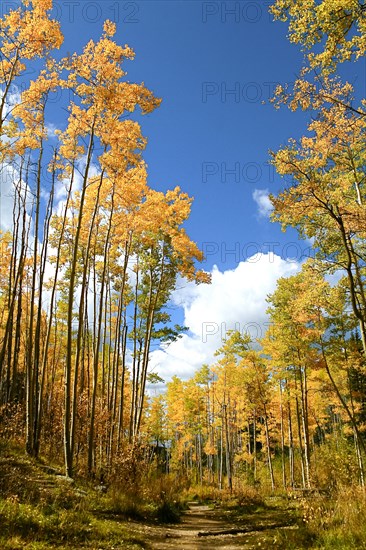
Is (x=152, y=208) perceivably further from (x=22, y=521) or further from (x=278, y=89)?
(x=22, y=521)

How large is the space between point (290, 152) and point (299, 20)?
11.0 feet

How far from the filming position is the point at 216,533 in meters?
8.45

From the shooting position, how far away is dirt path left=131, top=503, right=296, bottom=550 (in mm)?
6723

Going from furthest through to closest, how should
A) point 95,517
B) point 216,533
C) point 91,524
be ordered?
point 216,533, point 95,517, point 91,524

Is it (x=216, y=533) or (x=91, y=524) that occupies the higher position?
(x=91, y=524)

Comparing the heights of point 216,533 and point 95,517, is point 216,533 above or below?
below

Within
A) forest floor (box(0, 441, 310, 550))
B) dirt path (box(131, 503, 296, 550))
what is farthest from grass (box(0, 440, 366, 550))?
dirt path (box(131, 503, 296, 550))

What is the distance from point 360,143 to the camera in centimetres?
1071

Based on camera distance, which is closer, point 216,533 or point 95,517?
point 95,517

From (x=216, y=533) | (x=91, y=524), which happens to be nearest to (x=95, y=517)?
(x=91, y=524)

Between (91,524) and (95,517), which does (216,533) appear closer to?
(95,517)

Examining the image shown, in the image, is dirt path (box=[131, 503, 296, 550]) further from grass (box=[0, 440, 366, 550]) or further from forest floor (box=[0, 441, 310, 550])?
grass (box=[0, 440, 366, 550])

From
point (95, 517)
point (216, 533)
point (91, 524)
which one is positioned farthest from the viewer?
point (216, 533)

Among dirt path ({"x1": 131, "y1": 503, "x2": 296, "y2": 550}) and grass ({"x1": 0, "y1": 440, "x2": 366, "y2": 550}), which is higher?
grass ({"x1": 0, "y1": 440, "x2": 366, "y2": 550})
